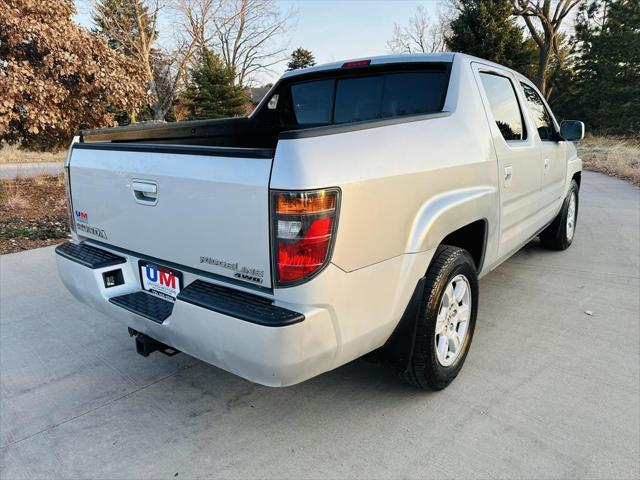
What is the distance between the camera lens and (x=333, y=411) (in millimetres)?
2445

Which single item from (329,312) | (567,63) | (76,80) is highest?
(567,63)

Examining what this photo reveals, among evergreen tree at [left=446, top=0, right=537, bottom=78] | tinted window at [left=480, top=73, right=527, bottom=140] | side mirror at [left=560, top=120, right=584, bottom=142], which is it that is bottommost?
side mirror at [left=560, top=120, right=584, bottom=142]

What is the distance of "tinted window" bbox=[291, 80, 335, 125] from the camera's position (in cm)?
343

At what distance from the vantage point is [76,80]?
7871 millimetres

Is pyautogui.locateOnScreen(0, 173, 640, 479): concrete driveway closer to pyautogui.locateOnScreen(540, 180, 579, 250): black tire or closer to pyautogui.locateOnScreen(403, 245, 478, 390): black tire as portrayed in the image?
pyautogui.locateOnScreen(403, 245, 478, 390): black tire

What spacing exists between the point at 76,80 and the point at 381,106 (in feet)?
22.5

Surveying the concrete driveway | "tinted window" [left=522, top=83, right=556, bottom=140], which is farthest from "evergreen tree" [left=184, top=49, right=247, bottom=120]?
the concrete driveway

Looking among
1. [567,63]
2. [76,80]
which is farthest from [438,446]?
[567,63]

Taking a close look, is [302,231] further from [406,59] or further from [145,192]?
[406,59]

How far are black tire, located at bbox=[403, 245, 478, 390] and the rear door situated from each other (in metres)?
0.80

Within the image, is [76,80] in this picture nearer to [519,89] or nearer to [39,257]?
[39,257]

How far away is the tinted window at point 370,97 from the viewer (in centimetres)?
291

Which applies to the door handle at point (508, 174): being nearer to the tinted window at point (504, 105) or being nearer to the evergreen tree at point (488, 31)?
the tinted window at point (504, 105)

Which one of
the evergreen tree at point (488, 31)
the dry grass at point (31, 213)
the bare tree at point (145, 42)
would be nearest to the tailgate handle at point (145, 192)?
the dry grass at point (31, 213)
